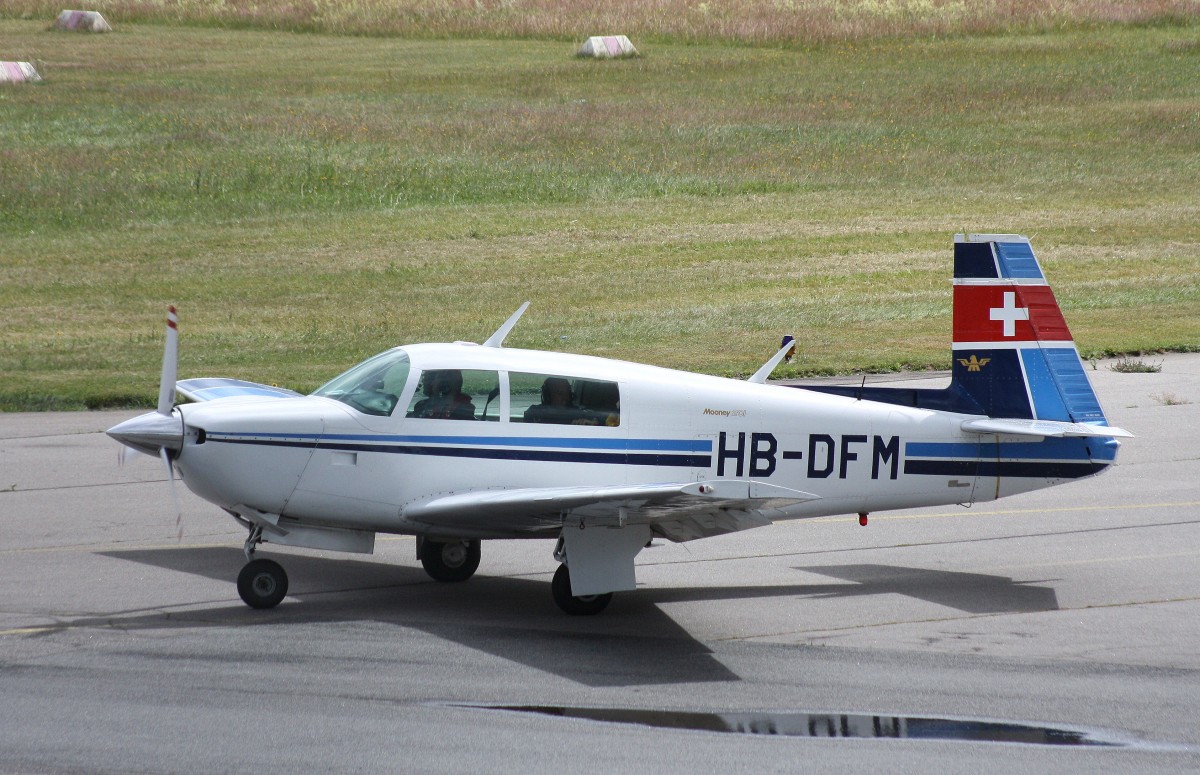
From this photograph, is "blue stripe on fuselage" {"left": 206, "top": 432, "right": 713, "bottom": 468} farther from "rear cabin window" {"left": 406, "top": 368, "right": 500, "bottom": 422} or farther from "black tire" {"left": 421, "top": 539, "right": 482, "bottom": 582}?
"black tire" {"left": 421, "top": 539, "right": 482, "bottom": 582}

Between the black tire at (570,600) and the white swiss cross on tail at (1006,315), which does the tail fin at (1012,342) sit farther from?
the black tire at (570,600)

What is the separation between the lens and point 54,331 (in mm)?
24484

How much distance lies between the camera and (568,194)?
123 ft

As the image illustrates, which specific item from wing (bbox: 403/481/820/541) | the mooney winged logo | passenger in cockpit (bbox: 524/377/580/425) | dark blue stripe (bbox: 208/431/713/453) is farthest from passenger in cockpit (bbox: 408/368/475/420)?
the mooney winged logo

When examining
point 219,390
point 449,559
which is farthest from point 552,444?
point 219,390

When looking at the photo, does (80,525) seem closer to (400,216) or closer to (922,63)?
(400,216)

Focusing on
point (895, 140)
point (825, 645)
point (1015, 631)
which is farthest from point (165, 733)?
point (895, 140)

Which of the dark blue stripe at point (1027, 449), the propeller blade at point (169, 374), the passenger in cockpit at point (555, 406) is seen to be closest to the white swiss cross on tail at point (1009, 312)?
the dark blue stripe at point (1027, 449)

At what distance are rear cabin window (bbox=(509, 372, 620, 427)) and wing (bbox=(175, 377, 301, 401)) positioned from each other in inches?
104

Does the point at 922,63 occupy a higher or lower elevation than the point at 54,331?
higher

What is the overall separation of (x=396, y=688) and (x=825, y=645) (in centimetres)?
325

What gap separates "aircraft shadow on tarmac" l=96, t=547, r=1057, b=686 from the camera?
32.0 feet

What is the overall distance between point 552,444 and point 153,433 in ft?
10.00

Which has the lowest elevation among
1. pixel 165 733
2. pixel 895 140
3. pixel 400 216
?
pixel 165 733
